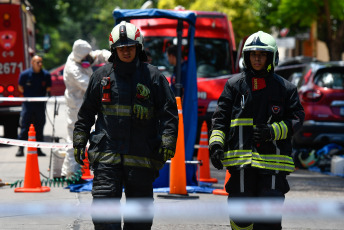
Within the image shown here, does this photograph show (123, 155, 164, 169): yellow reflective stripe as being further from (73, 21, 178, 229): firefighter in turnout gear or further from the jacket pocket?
the jacket pocket

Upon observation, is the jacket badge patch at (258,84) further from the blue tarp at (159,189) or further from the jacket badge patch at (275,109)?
the blue tarp at (159,189)

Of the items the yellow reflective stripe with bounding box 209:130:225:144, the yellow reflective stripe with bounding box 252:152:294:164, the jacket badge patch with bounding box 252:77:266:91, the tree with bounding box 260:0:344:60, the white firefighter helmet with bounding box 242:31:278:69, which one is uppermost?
the tree with bounding box 260:0:344:60

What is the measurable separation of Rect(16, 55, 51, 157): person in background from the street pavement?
0.80m

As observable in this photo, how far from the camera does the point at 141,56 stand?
5.72 metres

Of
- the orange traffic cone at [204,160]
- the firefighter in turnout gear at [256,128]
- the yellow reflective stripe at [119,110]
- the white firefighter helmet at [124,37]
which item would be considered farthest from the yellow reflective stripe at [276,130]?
the orange traffic cone at [204,160]

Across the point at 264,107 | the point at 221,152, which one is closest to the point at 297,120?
the point at 264,107

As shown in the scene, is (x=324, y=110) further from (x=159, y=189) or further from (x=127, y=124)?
(x=127, y=124)

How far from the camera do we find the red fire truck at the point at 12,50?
15.1 metres

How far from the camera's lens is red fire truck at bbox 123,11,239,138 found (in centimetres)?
1385

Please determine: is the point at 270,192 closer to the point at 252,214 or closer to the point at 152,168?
the point at 252,214

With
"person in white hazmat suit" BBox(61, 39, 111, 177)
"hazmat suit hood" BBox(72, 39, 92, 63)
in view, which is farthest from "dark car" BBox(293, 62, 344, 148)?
"hazmat suit hood" BBox(72, 39, 92, 63)

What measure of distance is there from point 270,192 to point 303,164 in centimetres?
766

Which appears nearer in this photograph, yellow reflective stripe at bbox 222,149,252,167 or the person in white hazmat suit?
yellow reflective stripe at bbox 222,149,252,167

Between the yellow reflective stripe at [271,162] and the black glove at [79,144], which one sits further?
the black glove at [79,144]
